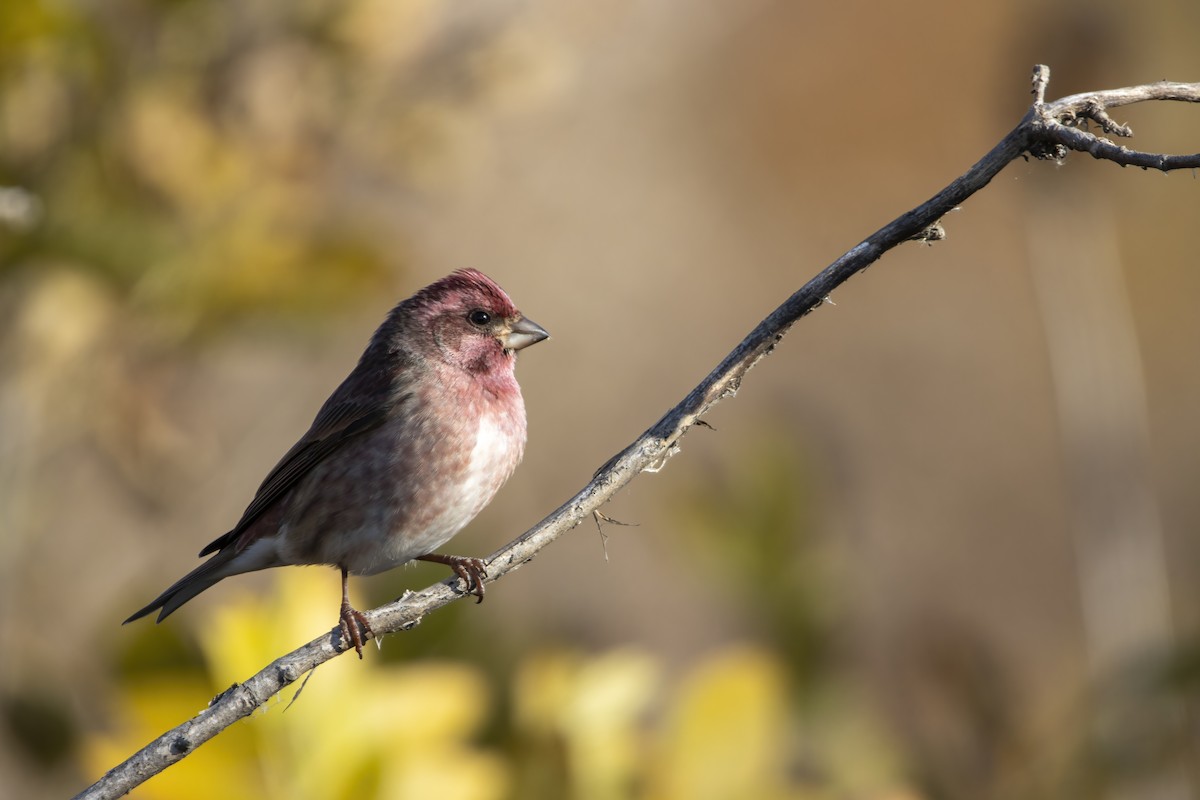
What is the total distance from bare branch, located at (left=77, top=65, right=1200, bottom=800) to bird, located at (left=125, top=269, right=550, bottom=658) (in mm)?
905

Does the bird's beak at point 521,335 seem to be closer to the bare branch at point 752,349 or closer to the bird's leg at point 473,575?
the bird's leg at point 473,575

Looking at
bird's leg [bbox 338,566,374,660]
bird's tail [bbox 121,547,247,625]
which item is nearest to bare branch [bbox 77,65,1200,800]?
bird's leg [bbox 338,566,374,660]

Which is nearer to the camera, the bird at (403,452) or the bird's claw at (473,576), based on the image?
the bird's claw at (473,576)

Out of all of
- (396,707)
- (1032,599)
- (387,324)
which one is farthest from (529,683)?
(1032,599)

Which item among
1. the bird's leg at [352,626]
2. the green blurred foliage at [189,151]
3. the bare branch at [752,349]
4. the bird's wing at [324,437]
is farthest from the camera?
the green blurred foliage at [189,151]

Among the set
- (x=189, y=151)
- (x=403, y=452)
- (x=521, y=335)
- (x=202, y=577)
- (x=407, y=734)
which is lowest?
(x=407, y=734)

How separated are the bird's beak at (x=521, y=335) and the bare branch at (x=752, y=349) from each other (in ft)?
3.70

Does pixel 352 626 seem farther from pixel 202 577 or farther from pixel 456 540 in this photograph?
pixel 456 540

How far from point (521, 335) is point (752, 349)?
1367 mm

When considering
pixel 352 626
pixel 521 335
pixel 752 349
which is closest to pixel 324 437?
pixel 521 335

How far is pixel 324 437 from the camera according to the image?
141 inches

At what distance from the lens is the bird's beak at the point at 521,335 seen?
3.43 metres

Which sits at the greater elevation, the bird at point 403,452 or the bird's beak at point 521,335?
the bird's beak at point 521,335

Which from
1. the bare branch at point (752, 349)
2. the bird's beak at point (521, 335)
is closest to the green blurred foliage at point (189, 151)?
the bird's beak at point (521, 335)
